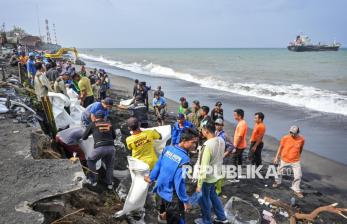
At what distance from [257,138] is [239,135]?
20.2 inches

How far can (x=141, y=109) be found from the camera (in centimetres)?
902

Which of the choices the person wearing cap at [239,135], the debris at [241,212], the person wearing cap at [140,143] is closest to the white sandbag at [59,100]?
the person wearing cap at [140,143]

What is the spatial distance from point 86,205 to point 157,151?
2.32m

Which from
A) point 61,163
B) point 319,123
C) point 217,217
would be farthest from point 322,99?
point 61,163

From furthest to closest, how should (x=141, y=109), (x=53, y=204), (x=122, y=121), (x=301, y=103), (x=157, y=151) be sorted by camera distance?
(x=301, y=103) < (x=122, y=121) < (x=141, y=109) < (x=157, y=151) < (x=53, y=204)

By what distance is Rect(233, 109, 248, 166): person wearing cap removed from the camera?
652 centimetres

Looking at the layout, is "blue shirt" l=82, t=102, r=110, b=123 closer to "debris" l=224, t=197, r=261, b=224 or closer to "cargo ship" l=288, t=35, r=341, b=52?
"debris" l=224, t=197, r=261, b=224

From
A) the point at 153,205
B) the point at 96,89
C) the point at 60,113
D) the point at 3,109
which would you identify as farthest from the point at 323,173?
the point at 96,89

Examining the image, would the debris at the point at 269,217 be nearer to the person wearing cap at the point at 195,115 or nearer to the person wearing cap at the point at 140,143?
the person wearing cap at the point at 140,143

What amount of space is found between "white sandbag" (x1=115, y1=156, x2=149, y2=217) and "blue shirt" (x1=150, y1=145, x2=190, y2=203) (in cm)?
57

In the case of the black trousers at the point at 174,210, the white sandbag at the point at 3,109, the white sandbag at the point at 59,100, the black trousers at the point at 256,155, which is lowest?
the black trousers at the point at 256,155

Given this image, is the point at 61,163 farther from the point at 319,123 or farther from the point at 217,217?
the point at 319,123

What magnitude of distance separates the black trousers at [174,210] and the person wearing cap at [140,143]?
3.62ft

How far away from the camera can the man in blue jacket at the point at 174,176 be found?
12.4 feet
